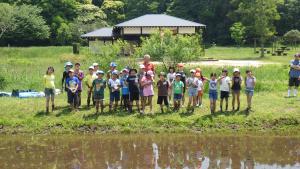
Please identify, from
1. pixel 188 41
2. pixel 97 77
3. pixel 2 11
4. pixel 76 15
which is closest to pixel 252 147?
pixel 97 77

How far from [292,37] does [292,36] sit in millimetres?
366

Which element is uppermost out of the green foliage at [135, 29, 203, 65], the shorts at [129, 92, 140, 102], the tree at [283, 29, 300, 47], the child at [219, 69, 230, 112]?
the tree at [283, 29, 300, 47]

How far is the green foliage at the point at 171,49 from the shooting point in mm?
24859

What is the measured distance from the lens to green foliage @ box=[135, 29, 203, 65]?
81.6 feet

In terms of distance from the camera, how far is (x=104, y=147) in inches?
521

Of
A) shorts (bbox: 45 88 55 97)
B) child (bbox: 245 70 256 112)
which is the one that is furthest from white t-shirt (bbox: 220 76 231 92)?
shorts (bbox: 45 88 55 97)

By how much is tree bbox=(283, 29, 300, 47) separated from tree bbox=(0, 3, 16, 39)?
30083 mm

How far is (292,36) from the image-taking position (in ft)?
176

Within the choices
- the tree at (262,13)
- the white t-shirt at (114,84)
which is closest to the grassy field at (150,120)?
the white t-shirt at (114,84)

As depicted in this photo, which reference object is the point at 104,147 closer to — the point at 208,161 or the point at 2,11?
the point at 208,161

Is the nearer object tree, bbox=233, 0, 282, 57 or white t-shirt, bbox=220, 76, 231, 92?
white t-shirt, bbox=220, 76, 231, 92

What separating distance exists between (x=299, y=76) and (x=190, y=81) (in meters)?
4.47

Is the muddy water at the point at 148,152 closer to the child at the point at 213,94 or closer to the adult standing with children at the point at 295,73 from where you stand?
the child at the point at 213,94

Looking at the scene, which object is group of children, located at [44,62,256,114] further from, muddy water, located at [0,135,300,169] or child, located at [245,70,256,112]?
muddy water, located at [0,135,300,169]
